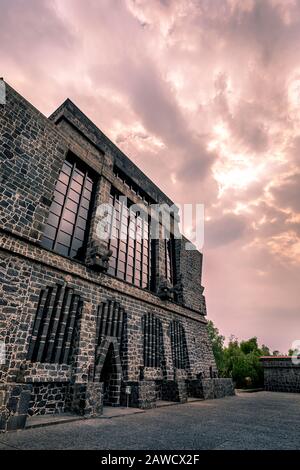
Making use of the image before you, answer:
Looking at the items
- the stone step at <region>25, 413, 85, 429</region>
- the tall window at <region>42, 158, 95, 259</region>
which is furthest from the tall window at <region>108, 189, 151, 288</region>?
the stone step at <region>25, 413, 85, 429</region>

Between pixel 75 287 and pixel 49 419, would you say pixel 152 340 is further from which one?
pixel 49 419

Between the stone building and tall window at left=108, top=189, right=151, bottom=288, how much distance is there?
0.21 ft

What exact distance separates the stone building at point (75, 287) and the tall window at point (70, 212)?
48 millimetres

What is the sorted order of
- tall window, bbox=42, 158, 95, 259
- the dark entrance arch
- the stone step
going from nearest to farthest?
1. the stone step
2. the dark entrance arch
3. tall window, bbox=42, 158, 95, 259

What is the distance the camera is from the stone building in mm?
7508

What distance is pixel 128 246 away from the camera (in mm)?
14000

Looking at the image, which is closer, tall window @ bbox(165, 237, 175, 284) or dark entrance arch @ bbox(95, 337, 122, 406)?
dark entrance arch @ bbox(95, 337, 122, 406)

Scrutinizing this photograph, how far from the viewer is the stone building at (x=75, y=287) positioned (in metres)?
7.51

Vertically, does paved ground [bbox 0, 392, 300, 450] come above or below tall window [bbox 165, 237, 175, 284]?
below

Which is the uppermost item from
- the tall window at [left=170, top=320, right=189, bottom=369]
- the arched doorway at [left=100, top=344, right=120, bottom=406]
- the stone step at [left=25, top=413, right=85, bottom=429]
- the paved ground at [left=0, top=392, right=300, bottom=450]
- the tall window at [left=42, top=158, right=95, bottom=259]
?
the tall window at [left=42, top=158, right=95, bottom=259]

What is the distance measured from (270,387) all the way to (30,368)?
21659 mm

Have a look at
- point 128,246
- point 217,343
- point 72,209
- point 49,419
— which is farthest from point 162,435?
point 217,343

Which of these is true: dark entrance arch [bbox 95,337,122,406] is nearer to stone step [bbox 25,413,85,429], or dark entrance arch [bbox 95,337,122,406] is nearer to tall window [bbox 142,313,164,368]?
tall window [bbox 142,313,164,368]

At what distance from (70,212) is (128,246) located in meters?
4.13
